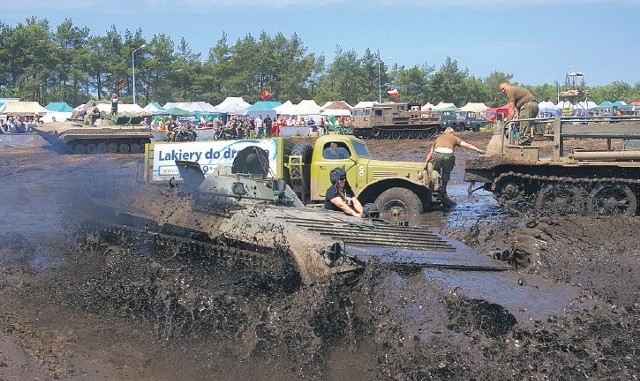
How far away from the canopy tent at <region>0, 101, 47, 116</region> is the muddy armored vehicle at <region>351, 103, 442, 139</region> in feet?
55.2

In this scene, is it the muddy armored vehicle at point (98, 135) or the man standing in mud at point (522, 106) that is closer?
the man standing in mud at point (522, 106)

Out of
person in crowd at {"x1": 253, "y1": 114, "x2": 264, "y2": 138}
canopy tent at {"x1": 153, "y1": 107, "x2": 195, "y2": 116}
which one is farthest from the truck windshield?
canopy tent at {"x1": 153, "y1": 107, "x2": 195, "y2": 116}

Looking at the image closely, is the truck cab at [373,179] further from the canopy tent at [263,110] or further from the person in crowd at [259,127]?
the canopy tent at [263,110]

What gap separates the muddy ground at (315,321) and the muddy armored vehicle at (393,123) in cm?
3110

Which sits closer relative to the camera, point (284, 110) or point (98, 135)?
point (98, 135)

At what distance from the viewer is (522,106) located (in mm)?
16078

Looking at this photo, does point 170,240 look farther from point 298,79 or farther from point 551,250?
point 298,79

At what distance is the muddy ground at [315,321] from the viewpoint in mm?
5832

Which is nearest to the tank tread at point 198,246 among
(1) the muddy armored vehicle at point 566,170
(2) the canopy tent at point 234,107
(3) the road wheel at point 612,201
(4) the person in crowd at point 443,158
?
(4) the person in crowd at point 443,158

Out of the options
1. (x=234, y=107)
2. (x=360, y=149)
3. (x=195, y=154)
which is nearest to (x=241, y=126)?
(x=234, y=107)

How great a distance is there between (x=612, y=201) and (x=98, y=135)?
21.8m

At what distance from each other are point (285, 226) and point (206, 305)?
0.98 metres

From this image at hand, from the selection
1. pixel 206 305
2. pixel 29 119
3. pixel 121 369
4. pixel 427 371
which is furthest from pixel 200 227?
pixel 29 119

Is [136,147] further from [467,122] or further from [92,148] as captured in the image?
[467,122]
